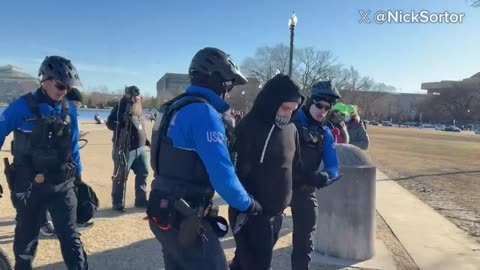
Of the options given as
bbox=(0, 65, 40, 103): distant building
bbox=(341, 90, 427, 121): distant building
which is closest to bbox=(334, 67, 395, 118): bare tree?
bbox=(341, 90, 427, 121): distant building

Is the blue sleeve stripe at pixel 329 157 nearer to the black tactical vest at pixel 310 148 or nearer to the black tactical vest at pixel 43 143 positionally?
the black tactical vest at pixel 310 148

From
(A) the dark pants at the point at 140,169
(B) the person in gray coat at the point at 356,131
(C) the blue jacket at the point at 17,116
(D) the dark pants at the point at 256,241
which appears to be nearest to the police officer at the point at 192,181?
(D) the dark pants at the point at 256,241

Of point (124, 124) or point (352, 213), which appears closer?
point (352, 213)

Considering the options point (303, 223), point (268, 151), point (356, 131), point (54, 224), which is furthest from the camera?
point (356, 131)

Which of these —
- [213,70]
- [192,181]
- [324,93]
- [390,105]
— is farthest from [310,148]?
[390,105]

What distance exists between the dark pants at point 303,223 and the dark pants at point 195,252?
1475 mm

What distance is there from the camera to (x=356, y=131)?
22.5 feet

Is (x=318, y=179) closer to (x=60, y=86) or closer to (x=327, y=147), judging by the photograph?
(x=327, y=147)

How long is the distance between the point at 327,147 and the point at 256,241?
1.27 m

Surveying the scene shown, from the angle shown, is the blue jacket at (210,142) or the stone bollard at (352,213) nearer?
the blue jacket at (210,142)

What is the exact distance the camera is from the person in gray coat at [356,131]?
6.71m

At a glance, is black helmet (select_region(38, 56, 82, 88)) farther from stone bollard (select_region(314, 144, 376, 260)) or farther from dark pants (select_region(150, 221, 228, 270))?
stone bollard (select_region(314, 144, 376, 260))

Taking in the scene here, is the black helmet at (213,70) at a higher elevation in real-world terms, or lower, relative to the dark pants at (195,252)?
higher

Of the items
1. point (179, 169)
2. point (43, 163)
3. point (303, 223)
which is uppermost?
point (179, 169)
